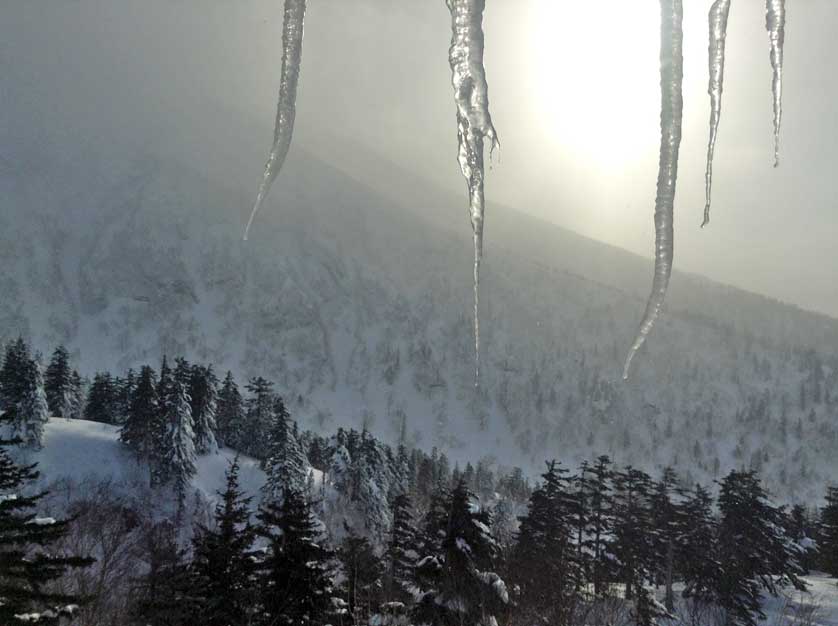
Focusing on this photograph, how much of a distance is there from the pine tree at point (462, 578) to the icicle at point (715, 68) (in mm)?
11893

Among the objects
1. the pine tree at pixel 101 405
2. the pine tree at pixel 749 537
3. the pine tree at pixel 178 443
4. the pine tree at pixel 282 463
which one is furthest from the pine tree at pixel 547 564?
the pine tree at pixel 101 405

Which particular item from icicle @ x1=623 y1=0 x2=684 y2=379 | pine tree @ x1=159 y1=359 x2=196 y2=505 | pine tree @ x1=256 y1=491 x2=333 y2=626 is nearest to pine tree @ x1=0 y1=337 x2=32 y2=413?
pine tree @ x1=159 y1=359 x2=196 y2=505

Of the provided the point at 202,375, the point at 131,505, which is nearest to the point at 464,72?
the point at 131,505

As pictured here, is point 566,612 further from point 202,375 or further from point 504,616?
point 202,375

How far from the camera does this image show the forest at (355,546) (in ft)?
41.5

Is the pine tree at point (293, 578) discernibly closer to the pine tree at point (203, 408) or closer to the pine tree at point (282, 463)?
the pine tree at point (282, 463)

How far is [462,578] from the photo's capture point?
12656mm

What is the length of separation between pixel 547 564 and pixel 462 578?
8.02 m

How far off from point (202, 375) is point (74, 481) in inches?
777

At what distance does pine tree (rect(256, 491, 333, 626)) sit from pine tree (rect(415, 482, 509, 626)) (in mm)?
2472

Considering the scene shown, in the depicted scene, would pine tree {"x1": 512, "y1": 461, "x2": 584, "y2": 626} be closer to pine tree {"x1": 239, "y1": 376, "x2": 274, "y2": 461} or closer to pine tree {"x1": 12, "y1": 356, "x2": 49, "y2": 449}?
pine tree {"x1": 12, "y1": 356, "x2": 49, "y2": 449}

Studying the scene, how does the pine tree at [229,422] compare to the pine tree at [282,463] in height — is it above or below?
below

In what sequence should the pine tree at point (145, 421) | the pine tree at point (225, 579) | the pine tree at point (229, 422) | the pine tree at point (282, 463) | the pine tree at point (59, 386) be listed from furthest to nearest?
the pine tree at point (229, 422)
the pine tree at point (59, 386)
the pine tree at point (145, 421)
the pine tree at point (282, 463)
the pine tree at point (225, 579)

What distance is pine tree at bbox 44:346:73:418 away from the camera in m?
73.1
